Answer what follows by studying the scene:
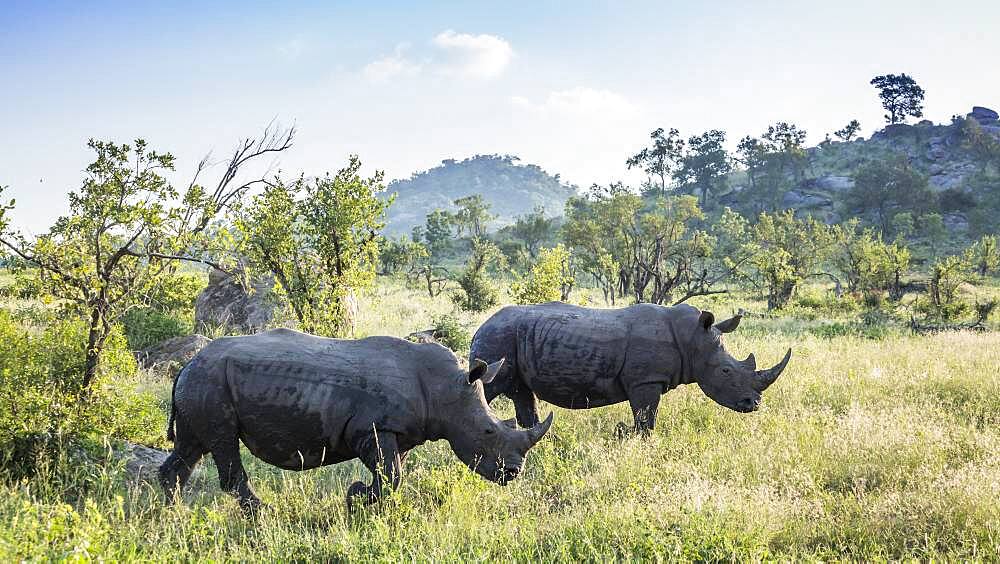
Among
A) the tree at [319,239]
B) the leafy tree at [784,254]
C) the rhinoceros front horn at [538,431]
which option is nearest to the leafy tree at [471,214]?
the leafy tree at [784,254]

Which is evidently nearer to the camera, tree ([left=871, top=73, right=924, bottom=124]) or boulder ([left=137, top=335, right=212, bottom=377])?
boulder ([left=137, top=335, right=212, bottom=377])

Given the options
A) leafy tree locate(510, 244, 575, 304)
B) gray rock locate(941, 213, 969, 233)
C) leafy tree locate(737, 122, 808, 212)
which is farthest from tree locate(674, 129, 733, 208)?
leafy tree locate(510, 244, 575, 304)

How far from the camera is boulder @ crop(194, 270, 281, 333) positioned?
586 inches

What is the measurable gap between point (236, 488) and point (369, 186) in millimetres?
6209

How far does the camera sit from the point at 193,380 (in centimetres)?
504

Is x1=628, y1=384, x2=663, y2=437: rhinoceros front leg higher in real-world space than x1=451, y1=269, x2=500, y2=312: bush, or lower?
higher

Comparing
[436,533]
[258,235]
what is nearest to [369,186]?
[258,235]

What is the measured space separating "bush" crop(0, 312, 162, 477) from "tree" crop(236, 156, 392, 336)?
368 centimetres

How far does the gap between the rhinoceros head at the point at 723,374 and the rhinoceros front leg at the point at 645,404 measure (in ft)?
1.88

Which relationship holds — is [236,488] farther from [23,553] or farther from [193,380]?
[23,553]

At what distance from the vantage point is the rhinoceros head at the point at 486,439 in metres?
5.18

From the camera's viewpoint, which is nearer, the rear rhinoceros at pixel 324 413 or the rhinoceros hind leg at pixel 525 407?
the rear rhinoceros at pixel 324 413

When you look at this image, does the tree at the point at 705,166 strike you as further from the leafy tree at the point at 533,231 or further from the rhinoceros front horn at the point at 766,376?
the rhinoceros front horn at the point at 766,376

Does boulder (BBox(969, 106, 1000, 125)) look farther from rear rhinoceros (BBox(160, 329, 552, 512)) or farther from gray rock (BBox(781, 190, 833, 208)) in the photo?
rear rhinoceros (BBox(160, 329, 552, 512))
